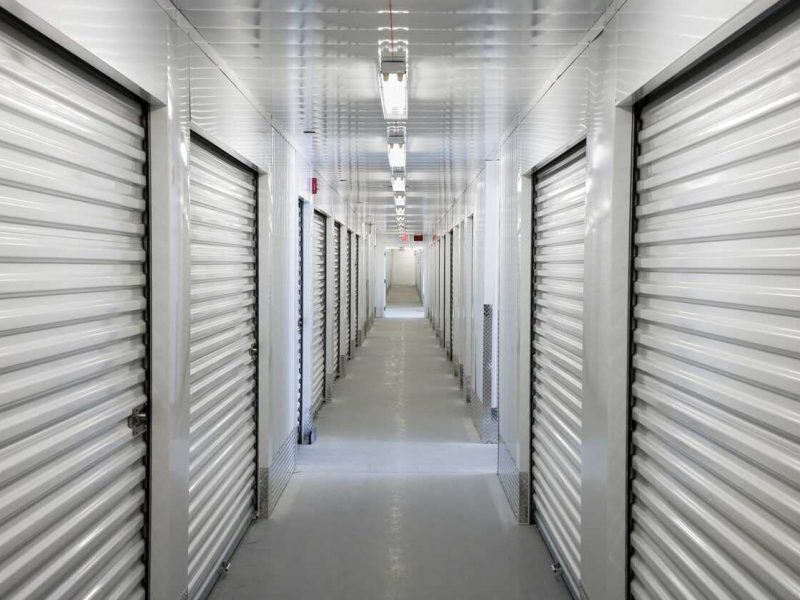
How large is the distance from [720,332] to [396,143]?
4.10 metres

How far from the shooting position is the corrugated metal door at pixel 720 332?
1.72 meters

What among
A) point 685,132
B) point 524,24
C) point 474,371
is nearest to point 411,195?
point 474,371

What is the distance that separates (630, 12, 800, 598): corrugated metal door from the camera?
172cm

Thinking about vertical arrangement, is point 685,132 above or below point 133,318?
above

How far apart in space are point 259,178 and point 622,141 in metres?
2.76

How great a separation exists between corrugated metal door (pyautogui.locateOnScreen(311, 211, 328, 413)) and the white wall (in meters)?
31.9

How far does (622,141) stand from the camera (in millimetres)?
2744

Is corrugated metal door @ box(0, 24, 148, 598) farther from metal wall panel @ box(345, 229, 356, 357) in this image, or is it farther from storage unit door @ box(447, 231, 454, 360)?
storage unit door @ box(447, 231, 454, 360)

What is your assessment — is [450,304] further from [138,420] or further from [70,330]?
[70,330]

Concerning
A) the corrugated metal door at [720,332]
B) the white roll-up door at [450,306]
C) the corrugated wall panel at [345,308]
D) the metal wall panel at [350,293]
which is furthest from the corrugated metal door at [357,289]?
the corrugated metal door at [720,332]

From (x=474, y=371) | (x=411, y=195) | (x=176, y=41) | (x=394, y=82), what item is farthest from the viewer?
(x=411, y=195)

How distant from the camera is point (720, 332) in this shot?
204 centimetres

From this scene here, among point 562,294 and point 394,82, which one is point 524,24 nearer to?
point 394,82

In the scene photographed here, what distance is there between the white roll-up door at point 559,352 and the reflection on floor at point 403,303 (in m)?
18.0
